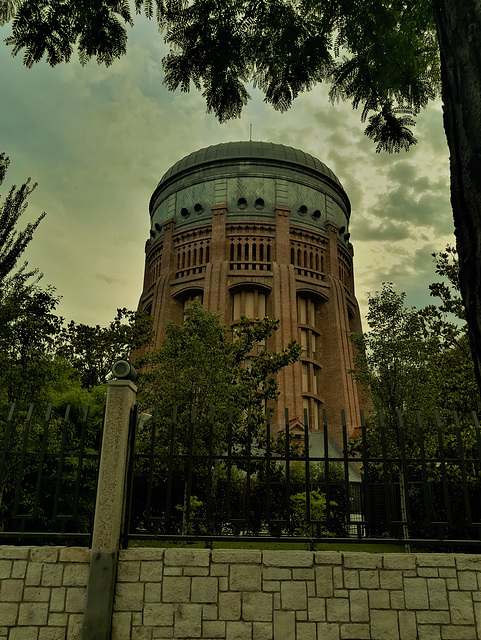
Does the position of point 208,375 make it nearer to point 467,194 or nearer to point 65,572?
point 65,572

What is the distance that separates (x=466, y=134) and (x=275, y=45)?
3.55m

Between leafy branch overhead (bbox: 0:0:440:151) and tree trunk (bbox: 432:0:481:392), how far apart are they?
241 cm

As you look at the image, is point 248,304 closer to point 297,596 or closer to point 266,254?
point 266,254

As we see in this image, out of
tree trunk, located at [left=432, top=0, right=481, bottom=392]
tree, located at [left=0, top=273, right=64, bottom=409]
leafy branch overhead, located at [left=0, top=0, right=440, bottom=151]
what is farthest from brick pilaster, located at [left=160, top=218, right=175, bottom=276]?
tree trunk, located at [left=432, top=0, right=481, bottom=392]

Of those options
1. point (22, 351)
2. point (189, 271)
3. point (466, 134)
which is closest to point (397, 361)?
point (22, 351)

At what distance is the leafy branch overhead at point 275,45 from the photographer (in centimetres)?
508

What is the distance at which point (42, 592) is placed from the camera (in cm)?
439

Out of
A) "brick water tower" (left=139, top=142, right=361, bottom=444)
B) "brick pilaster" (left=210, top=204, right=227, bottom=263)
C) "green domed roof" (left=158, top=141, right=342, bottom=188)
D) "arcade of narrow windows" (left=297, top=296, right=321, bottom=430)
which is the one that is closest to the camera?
"arcade of narrow windows" (left=297, top=296, right=321, bottom=430)

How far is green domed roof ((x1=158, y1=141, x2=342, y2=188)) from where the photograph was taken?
36.4 m

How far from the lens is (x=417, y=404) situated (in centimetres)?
1506

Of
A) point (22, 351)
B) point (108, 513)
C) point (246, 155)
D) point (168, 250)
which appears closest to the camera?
point (108, 513)

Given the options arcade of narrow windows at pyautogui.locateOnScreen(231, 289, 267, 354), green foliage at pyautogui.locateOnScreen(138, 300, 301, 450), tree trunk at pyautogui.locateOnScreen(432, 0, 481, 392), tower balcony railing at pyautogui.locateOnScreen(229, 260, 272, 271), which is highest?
Answer: tower balcony railing at pyautogui.locateOnScreen(229, 260, 272, 271)

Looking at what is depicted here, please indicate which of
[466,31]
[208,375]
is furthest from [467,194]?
[208,375]

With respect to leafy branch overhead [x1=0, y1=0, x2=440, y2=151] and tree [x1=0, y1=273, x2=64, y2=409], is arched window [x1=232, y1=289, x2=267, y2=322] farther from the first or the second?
leafy branch overhead [x1=0, y1=0, x2=440, y2=151]
